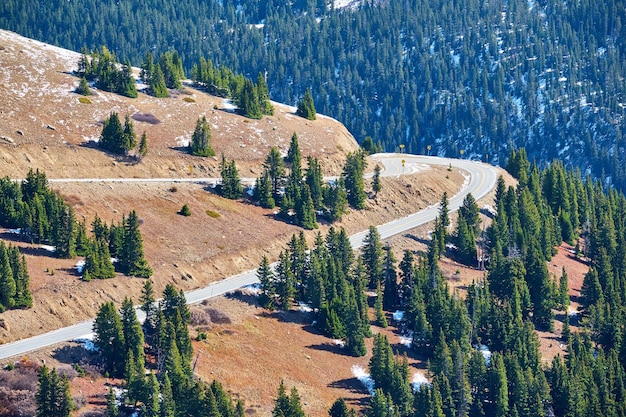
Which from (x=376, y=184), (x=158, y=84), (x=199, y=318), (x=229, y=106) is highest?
(x=158, y=84)

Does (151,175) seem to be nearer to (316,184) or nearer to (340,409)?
(316,184)

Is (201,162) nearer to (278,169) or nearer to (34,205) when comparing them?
(278,169)

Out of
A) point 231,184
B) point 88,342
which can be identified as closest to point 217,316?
point 88,342

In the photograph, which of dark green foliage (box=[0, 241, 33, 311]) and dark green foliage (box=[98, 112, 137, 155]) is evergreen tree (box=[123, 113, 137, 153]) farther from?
dark green foliage (box=[0, 241, 33, 311])

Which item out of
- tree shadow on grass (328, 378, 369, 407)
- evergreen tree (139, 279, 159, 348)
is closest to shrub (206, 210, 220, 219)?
evergreen tree (139, 279, 159, 348)

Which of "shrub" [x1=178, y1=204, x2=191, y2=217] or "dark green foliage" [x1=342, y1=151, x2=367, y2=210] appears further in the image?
"dark green foliage" [x1=342, y1=151, x2=367, y2=210]

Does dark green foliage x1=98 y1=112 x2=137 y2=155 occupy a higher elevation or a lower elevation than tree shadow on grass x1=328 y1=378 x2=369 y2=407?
higher

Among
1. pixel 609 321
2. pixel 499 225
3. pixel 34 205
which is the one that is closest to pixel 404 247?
pixel 499 225
